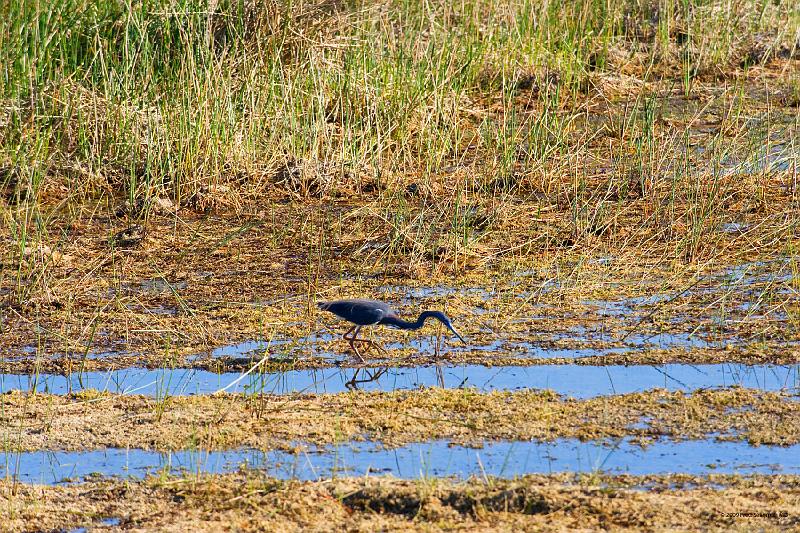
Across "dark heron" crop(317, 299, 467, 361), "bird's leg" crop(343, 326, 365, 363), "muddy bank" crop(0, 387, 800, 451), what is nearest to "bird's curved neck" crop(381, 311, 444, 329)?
"dark heron" crop(317, 299, 467, 361)

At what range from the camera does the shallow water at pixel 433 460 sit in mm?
4797

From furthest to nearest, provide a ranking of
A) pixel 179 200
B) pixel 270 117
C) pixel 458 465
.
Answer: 1. pixel 270 117
2. pixel 179 200
3. pixel 458 465

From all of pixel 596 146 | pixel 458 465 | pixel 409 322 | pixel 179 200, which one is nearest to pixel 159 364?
pixel 409 322

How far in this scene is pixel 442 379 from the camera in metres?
6.00

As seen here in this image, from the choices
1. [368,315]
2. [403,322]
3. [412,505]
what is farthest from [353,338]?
[412,505]

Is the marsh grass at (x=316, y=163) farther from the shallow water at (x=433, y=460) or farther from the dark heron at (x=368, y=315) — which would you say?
the shallow water at (x=433, y=460)

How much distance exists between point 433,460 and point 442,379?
110cm

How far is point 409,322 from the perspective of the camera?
6371 mm

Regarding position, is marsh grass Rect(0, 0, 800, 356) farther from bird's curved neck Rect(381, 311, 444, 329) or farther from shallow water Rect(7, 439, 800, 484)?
shallow water Rect(7, 439, 800, 484)

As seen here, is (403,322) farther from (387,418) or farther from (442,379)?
(387,418)

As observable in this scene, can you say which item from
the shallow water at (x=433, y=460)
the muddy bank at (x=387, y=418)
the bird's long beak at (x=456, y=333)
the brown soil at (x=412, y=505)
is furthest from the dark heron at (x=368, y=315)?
the brown soil at (x=412, y=505)

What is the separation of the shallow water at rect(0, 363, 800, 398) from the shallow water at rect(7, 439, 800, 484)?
27.8 inches

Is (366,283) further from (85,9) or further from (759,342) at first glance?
(85,9)

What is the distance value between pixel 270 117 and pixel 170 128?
0.86 meters
